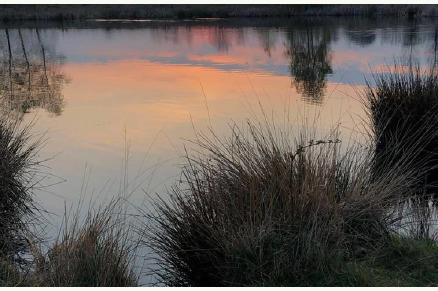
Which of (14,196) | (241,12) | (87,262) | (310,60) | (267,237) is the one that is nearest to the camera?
(87,262)

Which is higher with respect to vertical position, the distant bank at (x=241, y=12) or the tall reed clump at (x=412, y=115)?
the distant bank at (x=241, y=12)

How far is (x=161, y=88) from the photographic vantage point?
1512 cm

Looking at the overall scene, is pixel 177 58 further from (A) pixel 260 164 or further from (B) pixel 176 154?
(A) pixel 260 164

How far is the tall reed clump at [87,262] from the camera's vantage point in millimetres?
3869

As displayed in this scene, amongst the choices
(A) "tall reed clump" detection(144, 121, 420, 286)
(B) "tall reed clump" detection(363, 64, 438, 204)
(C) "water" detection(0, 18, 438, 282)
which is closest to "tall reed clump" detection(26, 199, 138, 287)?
(A) "tall reed clump" detection(144, 121, 420, 286)

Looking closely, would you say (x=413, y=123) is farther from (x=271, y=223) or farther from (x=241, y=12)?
(x=241, y=12)

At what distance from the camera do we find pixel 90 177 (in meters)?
7.83

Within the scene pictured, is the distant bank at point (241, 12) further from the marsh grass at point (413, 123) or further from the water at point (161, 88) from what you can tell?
the marsh grass at point (413, 123)

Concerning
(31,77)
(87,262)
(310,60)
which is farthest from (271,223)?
(310,60)

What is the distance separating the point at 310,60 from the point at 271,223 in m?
15.7

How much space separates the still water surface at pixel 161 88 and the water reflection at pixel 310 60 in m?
0.06

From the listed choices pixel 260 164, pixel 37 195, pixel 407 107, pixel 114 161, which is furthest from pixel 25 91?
pixel 260 164

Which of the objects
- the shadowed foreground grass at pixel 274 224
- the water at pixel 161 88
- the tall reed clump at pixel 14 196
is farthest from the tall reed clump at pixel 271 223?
the tall reed clump at pixel 14 196

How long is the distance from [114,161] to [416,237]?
16.1 feet
